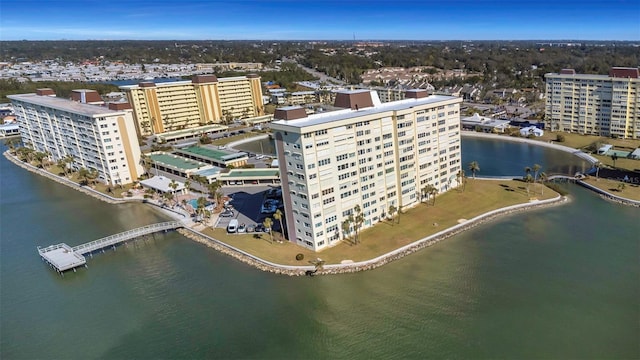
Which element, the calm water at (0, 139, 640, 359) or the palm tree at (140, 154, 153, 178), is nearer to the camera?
the calm water at (0, 139, 640, 359)

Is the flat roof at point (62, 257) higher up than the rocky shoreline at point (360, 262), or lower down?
higher up

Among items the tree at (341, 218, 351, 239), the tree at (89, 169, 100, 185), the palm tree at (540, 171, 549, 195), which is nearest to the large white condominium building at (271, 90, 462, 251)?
the tree at (341, 218, 351, 239)

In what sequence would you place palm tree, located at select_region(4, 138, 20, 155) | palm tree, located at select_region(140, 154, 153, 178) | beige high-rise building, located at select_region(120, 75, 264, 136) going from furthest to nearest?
beige high-rise building, located at select_region(120, 75, 264, 136), palm tree, located at select_region(4, 138, 20, 155), palm tree, located at select_region(140, 154, 153, 178)

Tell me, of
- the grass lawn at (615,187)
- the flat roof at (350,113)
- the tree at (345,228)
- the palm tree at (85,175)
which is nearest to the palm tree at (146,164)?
the palm tree at (85,175)

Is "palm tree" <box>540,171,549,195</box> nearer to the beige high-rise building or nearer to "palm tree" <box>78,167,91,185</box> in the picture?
"palm tree" <box>78,167,91,185</box>

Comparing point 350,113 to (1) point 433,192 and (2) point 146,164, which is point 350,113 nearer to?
(1) point 433,192

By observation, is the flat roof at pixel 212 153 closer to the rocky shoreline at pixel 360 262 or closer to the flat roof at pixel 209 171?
the flat roof at pixel 209 171
